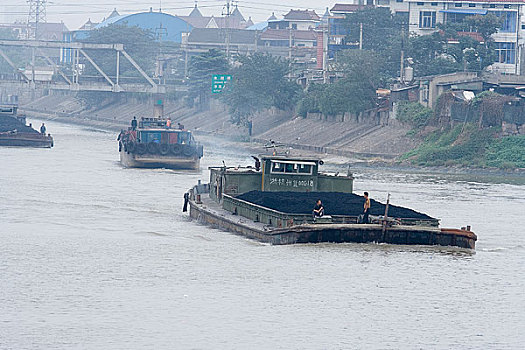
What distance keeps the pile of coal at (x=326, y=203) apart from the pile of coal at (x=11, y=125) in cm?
5233

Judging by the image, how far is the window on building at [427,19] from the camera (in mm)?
105500

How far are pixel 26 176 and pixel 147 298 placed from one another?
3329 centimetres

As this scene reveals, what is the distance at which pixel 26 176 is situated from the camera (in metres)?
59.8

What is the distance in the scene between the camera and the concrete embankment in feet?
264

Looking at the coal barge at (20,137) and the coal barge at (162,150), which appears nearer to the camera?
the coal barge at (162,150)

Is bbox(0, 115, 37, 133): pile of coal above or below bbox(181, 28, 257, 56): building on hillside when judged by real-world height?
below

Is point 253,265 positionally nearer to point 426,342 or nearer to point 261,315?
point 261,315

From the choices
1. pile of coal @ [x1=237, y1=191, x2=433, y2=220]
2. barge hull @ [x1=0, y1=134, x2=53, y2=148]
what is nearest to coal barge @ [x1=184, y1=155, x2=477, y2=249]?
pile of coal @ [x1=237, y1=191, x2=433, y2=220]

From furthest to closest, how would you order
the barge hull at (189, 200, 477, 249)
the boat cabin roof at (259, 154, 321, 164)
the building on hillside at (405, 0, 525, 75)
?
the building on hillside at (405, 0, 525, 75), the boat cabin roof at (259, 154, 321, 164), the barge hull at (189, 200, 477, 249)

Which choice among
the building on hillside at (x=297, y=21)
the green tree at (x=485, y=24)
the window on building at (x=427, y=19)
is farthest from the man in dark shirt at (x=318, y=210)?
the building on hillside at (x=297, y=21)

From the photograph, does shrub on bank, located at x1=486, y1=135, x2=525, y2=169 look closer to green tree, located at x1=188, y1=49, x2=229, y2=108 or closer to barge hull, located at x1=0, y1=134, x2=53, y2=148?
barge hull, located at x1=0, y1=134, x2=53, y2=148

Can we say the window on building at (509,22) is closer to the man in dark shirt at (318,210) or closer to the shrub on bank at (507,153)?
the shrub on bank at (507,153)

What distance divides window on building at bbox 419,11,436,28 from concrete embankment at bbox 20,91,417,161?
15.4m

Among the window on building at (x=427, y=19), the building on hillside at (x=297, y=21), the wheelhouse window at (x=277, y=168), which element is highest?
the building on hillside at (x=297, y=21)
